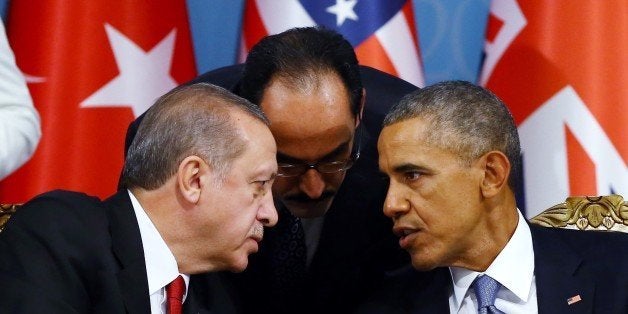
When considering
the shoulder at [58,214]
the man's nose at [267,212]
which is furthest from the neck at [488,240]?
the shoulder at [58,214]

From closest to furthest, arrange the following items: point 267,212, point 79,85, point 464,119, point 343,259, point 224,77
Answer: point 267,212
point 464,119
point 343,259
point 224,77
point 79,85

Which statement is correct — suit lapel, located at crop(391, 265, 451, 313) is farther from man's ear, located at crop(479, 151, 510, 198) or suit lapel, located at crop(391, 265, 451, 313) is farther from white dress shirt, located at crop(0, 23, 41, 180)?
white dress shirt, located at crop(0, 23, 41, 180)

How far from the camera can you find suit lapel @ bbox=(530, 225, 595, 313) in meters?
2.74

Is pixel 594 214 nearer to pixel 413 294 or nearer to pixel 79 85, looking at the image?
pixel 413 294

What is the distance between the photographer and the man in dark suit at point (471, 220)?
9.06ft

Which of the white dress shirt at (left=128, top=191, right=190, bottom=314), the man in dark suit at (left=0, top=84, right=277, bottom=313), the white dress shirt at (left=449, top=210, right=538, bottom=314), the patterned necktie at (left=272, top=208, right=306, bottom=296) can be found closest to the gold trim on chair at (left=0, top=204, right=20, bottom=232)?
the man in dark suit at (left=0, top=84, right=277, bottom=313)

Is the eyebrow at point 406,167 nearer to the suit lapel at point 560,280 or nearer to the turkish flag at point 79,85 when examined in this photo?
the suit lapel at point 560,280

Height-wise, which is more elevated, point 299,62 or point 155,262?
point 299,62

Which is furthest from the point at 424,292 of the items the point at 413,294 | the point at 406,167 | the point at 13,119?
the point at 13,119

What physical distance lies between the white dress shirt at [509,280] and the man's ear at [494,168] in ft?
0.59

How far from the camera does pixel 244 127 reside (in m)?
2.61

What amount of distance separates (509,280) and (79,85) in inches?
78.5

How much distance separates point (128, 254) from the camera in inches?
98.7

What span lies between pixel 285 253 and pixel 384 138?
1.89 feet
